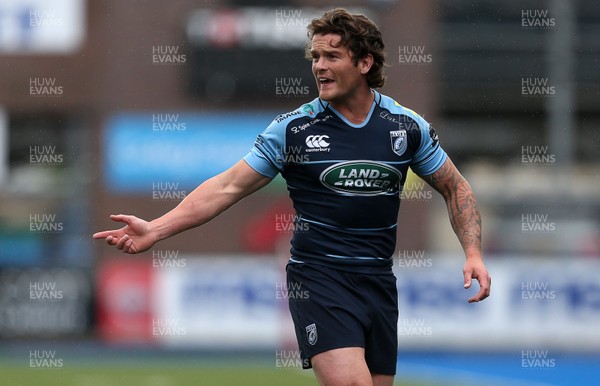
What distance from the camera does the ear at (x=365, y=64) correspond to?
6695mm

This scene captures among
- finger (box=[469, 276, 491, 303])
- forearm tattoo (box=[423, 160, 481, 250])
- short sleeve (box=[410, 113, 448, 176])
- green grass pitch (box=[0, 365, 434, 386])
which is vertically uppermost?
short sleeve (box=[410, 113, 448, 176])

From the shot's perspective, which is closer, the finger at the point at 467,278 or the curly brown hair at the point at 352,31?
the finger at the point at 467,278

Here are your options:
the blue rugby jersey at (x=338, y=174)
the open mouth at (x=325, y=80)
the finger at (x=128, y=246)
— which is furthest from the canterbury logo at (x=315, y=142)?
the finger at (x=128, y=246)

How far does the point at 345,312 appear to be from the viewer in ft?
21.2

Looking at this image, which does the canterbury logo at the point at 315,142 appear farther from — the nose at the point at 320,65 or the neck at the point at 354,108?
the nose at the point at 320,65

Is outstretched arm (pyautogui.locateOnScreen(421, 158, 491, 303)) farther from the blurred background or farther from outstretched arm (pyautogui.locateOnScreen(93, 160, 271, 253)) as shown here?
the blurred background

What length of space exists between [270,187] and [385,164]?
19501mm

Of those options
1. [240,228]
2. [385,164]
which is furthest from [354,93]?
[240,228]

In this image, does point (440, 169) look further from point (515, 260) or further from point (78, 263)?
point (78, 263)

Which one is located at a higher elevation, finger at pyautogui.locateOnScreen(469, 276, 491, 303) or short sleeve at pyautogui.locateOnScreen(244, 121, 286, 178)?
short sleeve at pyautogui.locateOnScreen(244, 121, 286, 178)

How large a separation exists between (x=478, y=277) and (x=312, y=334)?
921 mm

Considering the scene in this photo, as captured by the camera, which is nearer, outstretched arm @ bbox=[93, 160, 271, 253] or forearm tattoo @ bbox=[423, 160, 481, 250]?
outstretched arm @ bbox=[93, 160, 271, 253]

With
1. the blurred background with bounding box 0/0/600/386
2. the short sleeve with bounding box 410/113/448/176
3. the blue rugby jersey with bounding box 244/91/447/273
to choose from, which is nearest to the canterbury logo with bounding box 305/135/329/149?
the blue rugby jersey with bounding box 244/91/447/273

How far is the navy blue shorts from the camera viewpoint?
6430 mm
